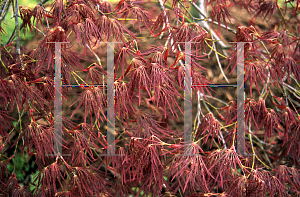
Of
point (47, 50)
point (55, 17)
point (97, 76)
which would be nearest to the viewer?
point (47, 50)

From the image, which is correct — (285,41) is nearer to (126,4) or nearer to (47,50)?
(126,4)

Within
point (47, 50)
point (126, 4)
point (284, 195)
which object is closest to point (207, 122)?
point (284, 195)

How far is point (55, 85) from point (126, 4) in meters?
0.55

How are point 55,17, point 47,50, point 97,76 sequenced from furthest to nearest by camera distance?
point 97,76 → point 55,17 → point 47,50

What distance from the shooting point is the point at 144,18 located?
50.8 inches

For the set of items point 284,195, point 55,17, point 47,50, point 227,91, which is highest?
point 55,17

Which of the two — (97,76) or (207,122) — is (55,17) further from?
(207,122)

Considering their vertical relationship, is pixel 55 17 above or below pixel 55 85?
above

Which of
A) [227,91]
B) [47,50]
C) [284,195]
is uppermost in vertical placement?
[47,50]

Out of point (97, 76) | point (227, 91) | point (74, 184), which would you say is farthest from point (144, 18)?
point (227, 91)

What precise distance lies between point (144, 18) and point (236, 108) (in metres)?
0.73

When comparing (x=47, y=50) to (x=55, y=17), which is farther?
(x=55, y=17)

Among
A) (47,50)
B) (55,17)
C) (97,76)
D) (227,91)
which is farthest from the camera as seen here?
(227,91)

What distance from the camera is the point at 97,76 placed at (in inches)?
54.7
